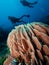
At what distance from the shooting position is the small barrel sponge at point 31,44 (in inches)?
72.6

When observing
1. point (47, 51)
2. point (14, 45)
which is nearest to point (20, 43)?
point (14, 45)

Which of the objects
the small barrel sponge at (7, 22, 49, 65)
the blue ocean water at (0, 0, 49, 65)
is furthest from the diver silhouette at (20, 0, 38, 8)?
the small barrel sponge at (7, 22, 49, 65)

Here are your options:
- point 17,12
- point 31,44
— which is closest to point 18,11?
point 17,12

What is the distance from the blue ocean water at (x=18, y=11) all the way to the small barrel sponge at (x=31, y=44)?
12.8ft

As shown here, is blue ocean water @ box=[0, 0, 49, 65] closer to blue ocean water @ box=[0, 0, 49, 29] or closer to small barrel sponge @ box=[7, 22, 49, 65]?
blue ocean water @ box=[0, 0, 49, 29]

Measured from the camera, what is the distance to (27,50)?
6.32 feet

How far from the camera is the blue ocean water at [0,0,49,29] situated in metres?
5.98

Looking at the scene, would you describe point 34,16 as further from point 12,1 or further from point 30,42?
point 30,42

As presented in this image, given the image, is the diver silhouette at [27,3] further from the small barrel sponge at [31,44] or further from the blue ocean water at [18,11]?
the small barrel sponge at [31,44]

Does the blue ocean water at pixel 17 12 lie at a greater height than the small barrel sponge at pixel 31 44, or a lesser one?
greater

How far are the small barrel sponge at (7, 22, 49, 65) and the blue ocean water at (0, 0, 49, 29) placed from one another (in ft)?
12.8

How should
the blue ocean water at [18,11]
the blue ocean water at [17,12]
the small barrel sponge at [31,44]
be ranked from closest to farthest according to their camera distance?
the small barrel sponge at [31,44] → the blue ocean water at [17,12] → the blue ocean water at [18,11]

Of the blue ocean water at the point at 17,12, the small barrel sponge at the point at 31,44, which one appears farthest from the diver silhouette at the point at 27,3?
the small barrel sponge at the point at 31,44

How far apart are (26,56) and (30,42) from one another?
180mm
